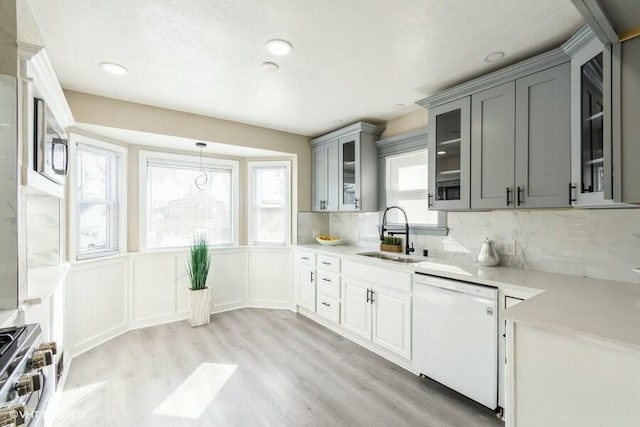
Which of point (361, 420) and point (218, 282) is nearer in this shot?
point (361, 420)

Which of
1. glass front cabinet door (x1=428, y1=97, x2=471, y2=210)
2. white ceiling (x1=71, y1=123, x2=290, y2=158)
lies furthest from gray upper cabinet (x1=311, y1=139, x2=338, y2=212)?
glass front cabinet door (x1=428, y1=97, x2=471, y2=210)

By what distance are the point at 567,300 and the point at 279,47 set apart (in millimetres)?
2278

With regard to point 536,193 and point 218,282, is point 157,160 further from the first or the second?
point 536,193

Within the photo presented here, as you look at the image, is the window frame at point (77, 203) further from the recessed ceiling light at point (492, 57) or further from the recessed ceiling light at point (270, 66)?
the recessed ceiling light at point (492, 57)

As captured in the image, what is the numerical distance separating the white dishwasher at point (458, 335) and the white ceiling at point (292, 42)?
166cm

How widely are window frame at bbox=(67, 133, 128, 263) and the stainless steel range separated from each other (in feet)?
6.98

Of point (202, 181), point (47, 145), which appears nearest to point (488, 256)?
point (47, 145)

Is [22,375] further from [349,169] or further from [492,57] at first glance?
[349,169]

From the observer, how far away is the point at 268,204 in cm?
447

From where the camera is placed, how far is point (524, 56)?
84.4 inches

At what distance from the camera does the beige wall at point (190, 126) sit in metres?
2.86

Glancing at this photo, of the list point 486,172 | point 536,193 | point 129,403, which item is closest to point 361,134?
point 486,172

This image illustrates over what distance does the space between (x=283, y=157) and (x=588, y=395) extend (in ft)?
12.9

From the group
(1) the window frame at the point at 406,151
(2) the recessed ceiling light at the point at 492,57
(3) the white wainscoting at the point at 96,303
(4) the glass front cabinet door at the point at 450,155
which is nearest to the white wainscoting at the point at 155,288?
(3) the white wainscoting at the point at 96,303
